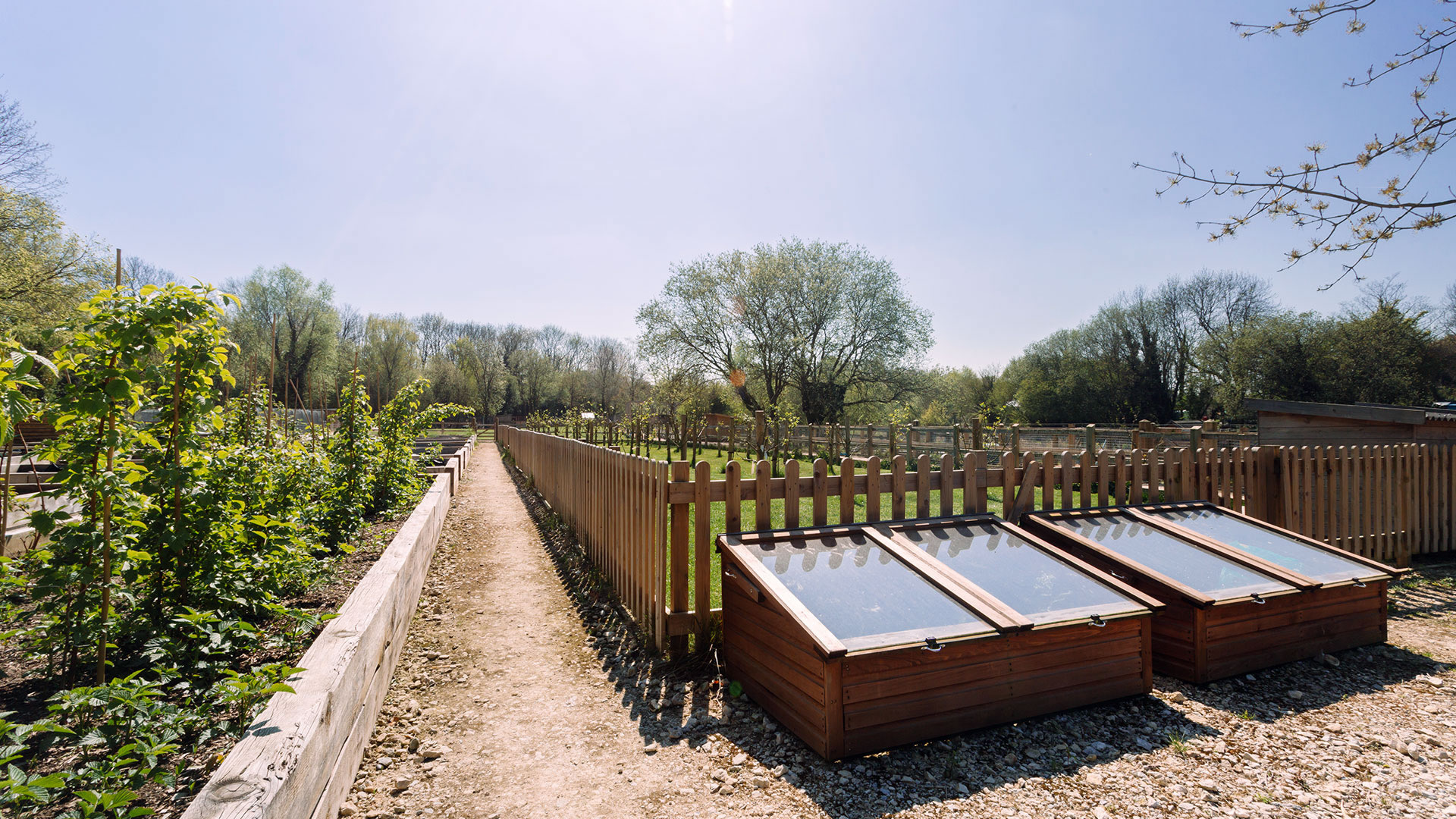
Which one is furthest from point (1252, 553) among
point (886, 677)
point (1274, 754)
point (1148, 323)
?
point (1148, 323)

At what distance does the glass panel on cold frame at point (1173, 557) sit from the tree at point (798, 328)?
28038 mm

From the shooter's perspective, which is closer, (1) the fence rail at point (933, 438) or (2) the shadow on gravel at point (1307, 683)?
(2) the shadow on gravel at point (1307, 683)

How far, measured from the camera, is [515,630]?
493 centimetres

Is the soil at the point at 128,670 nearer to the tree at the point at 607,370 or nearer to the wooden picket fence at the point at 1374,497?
the wooden picket fence at the point at 1374,497

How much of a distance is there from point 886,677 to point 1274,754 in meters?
1.82

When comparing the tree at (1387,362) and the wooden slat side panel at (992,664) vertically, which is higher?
the tree at (1387,362)

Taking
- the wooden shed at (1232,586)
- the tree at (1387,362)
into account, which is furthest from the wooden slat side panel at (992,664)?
the tree at (1387,362)

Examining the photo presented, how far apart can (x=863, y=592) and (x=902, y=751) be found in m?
0.74

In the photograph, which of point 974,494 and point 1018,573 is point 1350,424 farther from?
point 1018,573

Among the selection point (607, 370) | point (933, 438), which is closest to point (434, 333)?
point (607, 370)

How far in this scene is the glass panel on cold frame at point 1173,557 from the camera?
12.7ft

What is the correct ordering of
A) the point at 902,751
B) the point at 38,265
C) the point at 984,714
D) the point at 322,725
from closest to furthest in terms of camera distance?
the point at 322,725 → the point at 902,751 → the point at 984,714 → the point at 38,265

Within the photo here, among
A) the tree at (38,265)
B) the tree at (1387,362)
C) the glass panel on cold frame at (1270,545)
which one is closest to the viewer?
the glass panel on cold frame at (1270,545)

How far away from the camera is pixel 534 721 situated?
135 inches
